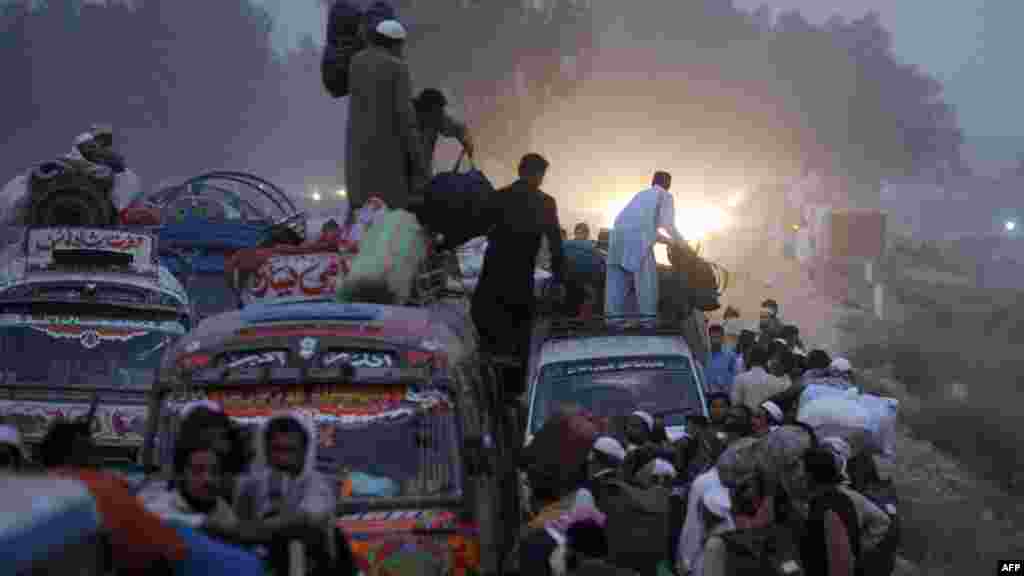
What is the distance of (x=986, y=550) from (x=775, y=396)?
6.04m

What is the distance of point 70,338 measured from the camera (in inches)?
487

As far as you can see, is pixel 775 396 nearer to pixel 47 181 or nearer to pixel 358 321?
pixel 358 321

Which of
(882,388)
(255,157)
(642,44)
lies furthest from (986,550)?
(255,157)

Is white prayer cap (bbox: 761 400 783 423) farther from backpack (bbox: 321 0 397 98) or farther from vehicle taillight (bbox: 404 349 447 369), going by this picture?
backpack (bbox: 321 0 397 98)

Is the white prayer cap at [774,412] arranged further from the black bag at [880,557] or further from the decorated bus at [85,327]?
the decorated bus at [85,327]

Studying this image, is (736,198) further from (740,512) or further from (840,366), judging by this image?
(740,512)

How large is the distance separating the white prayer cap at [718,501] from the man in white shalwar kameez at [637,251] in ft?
21.3

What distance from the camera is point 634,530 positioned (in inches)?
293

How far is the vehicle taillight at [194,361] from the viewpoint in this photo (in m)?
8.07

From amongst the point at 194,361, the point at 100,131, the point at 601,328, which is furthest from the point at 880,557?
the point at 100,131

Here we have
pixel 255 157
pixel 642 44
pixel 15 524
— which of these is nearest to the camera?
pixel 15 524

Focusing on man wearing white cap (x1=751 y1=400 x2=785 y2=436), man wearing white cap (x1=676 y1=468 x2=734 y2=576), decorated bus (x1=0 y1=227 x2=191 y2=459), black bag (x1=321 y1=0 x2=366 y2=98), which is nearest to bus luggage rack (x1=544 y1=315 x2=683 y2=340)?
man wearing white cap (x1=751 y1=400 x2=785 y2=436)

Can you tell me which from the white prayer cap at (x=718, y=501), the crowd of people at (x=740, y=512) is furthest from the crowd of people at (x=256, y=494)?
the white prayer cap at (x=718, y=501)

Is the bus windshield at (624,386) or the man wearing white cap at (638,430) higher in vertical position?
the bus windshield at (624,386)
